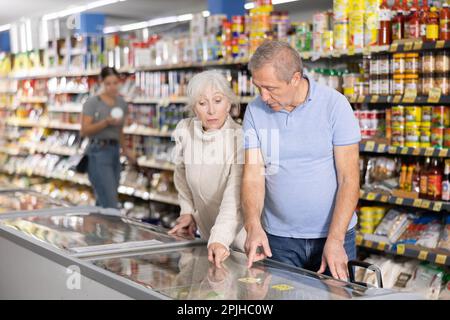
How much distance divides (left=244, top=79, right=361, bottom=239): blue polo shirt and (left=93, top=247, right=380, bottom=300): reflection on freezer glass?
329 millimetres

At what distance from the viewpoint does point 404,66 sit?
4.74 metres

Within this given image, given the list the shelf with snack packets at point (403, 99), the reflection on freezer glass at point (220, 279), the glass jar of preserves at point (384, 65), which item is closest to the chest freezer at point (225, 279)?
the reflection on freezer glass at point (220, 279)

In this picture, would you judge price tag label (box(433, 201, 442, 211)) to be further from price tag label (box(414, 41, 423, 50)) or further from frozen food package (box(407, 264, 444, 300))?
price tag label (box(414, 41, 423, 50))

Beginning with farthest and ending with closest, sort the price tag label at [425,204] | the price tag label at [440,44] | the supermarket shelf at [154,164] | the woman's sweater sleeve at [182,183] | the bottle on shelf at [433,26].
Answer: the supermarket shelf at [154,164] < the price tag label at [425,204] < the bottle on shelf at [433,26] < the price tag label at [440,44] < the woman's sweater sleeve at [182,183]

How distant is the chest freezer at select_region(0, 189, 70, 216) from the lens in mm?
3768

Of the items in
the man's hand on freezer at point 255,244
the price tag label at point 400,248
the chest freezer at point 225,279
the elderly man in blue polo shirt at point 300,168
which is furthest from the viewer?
the price tag label at point 400,248

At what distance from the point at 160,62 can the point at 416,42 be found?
11.9 feet

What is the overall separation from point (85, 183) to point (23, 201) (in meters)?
5.18

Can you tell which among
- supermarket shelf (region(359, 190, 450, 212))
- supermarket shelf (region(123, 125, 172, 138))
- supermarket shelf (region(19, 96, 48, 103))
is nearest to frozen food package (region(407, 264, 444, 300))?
supermarket shelf (region(359, 190, 450, 212))

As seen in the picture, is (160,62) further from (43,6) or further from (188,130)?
(43,6)

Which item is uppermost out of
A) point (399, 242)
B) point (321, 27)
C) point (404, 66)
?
point (321, 27)

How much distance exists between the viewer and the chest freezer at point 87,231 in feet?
8.89

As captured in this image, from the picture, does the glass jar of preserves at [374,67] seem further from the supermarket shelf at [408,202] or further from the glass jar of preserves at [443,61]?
the supermarket shelf at [408,202]
